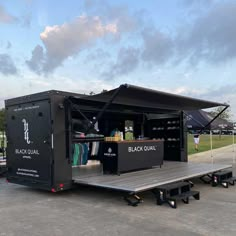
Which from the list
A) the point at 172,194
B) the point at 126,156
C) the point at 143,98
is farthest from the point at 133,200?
the point at 143,98

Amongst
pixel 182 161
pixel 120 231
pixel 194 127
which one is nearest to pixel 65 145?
pixel 120 231

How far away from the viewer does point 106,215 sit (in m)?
5.54

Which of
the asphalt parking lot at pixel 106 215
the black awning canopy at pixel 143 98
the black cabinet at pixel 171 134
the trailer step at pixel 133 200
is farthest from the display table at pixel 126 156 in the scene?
the black cabinet at pixel 171 134

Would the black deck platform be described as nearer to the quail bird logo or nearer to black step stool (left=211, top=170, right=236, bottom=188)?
black step stool (left=211, top=170, right=236, bottom=188)

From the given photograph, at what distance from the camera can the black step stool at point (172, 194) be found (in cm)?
607

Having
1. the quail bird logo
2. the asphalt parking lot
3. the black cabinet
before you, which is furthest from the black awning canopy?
the asphalt parking lot

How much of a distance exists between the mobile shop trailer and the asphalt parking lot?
395 mm

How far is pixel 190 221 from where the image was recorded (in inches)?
202

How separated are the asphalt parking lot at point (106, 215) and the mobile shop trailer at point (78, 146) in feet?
1.29

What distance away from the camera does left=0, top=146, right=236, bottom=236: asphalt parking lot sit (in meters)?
4.70

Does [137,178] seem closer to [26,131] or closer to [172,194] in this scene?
[172,194]

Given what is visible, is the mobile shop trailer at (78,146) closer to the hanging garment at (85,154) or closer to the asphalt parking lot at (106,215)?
the hanging garment at (85,154)

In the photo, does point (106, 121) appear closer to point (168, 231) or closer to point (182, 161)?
point (182, 161)

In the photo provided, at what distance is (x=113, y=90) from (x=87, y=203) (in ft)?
7.70
